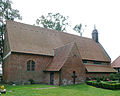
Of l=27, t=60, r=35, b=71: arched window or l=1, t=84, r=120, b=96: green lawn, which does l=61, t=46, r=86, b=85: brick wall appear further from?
l=27, t=60, r=35, b=71: arched window

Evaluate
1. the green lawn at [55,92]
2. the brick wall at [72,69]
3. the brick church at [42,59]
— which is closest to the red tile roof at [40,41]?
the brick church at [42,59]

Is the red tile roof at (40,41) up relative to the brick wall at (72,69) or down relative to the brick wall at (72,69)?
up

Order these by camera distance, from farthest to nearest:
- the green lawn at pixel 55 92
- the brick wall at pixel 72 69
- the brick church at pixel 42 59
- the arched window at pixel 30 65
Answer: the arched window at pixel 30 65 → the brick church at pixel 42 59 → the brick wall at pixel 72 69 → the green lawn at pixel 55 92

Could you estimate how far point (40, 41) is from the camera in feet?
93.0

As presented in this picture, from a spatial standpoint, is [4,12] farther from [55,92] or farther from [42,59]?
[55,92]

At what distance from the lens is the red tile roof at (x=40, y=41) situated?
82.5 ft

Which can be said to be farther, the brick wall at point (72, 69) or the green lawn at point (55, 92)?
the brick wall at point (72, 69)

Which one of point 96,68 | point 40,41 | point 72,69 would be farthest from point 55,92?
point 96,68

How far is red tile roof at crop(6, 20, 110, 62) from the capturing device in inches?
990

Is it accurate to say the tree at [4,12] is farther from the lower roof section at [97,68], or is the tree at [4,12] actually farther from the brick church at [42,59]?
the lower roof section at [97,68]

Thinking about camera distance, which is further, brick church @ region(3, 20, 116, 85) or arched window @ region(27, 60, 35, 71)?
arched window @ region(27, 60, 35, 71)

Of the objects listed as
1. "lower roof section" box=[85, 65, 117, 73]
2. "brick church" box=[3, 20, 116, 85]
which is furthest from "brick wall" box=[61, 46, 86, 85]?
"lower roof section" box=[85, 65, 117, 73]

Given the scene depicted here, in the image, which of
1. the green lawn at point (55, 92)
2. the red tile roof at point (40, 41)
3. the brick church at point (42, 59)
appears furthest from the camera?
the red tile roof at point (40, 41)

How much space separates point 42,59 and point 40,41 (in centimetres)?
397
